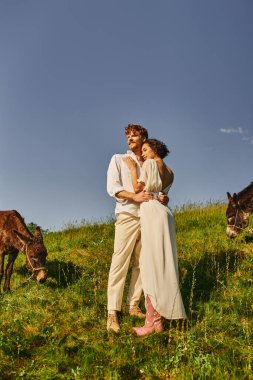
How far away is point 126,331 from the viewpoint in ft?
24.9

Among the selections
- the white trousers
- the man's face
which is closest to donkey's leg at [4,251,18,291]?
the white trousers

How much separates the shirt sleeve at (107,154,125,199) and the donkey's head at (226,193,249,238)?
6823mm

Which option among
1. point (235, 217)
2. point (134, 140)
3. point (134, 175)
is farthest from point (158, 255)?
point (235, 217)

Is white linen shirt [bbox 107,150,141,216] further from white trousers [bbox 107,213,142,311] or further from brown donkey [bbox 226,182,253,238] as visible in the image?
brown donkey [bbox 226,182,253,238]

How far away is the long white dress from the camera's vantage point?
7059 mm

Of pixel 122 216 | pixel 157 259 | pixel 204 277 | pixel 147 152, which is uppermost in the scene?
pixel 147 152

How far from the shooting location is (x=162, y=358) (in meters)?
6.45

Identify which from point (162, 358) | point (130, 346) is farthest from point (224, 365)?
point (130, 346)

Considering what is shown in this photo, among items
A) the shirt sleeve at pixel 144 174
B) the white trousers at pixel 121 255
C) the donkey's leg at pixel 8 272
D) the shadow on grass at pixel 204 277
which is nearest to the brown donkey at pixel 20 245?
the donkey's leg at pixel 8 272

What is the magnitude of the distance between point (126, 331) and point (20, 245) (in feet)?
18.5

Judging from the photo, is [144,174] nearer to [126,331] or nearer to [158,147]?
[158,147]

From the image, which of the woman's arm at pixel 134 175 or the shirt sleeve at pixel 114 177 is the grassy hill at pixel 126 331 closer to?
the woman's arm at pixel 134 175

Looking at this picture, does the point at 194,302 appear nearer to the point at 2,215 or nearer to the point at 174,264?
the point at 174,264

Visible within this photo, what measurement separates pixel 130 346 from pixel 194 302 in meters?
2.55
